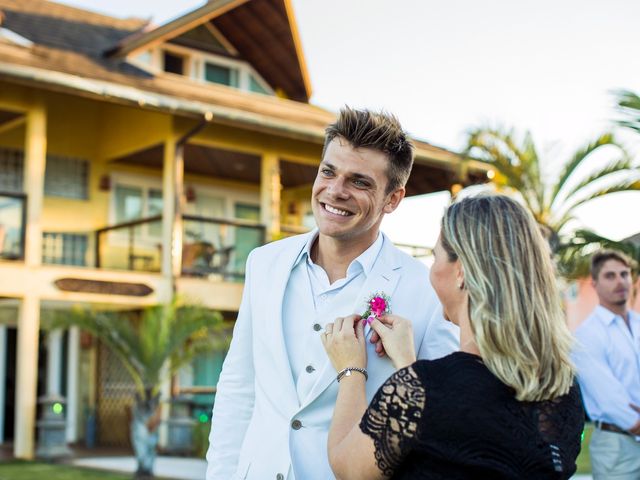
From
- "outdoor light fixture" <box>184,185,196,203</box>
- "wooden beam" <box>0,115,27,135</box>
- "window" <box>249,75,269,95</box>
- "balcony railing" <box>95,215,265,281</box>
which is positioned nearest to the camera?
"wooden beam" <box>0,115,27,135</box>

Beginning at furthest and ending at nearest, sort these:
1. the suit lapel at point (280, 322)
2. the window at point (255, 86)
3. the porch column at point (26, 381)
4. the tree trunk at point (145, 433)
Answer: the window at point (255, 86)
the porch column at point (26, 381)
the tree trunk at point (145, 433)
the suit lapel at point (280, 322)

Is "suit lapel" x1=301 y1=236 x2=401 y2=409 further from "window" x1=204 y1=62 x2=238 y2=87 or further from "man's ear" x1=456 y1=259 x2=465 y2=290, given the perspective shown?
"window" x1=204 y1=62 x2=238 y2=87

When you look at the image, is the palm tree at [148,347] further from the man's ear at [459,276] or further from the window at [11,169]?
the man's ear at [459,276]

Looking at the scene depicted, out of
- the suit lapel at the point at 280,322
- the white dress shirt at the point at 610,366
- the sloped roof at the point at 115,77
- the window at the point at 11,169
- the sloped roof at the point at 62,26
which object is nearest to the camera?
the suit lapel at the point at 280,322

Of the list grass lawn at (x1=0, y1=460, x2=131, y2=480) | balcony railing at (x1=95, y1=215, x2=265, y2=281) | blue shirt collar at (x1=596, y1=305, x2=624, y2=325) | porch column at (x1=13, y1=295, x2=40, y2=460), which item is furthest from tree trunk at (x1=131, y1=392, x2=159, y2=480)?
blue shirt collar at (x1=596, y1=305, x2=624, y2=325)

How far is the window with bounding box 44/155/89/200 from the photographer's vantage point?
1723 centimetres

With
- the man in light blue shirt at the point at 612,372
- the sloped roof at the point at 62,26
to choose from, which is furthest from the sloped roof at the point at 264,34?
the man in light blue shirt at the point at 612,372

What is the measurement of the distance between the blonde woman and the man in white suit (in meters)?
0.46

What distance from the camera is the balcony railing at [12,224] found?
1484cm

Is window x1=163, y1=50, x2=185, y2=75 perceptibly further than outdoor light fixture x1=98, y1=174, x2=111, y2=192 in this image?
Yes

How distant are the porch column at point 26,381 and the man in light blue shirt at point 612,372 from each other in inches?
398

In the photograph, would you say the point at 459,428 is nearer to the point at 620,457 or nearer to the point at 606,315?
the point at 620,457

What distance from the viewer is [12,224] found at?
15.2m

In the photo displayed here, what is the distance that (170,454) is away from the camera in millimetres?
15797
